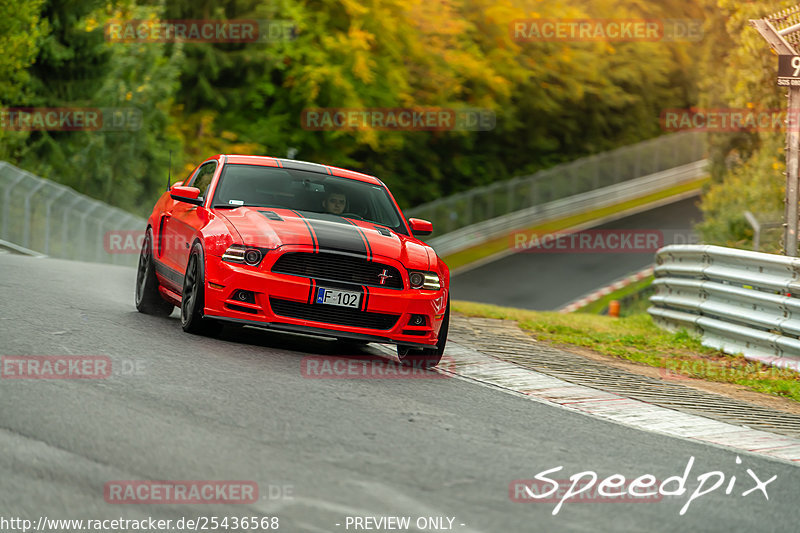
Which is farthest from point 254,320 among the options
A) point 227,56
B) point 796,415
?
point 227,56

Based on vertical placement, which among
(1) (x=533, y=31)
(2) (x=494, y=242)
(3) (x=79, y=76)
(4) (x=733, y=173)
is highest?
(1) (x=533, y=31)

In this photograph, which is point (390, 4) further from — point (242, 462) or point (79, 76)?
point (242, 462)

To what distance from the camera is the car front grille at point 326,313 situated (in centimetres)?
886

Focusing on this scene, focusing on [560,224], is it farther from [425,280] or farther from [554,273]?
[425,280]

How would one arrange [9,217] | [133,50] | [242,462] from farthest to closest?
[133,50], [9,217], [242,462]

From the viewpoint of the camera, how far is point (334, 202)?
10.3 meters

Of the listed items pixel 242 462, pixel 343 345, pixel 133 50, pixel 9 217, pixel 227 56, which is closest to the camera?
pixel 242 462

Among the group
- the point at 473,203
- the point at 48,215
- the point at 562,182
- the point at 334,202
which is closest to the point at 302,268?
the point at 334,202

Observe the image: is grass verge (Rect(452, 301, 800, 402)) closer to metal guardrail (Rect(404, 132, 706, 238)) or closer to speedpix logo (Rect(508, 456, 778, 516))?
speedpix logo (Rect(508, 456, 778, 516))

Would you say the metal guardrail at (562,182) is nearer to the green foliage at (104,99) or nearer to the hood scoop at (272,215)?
the green foliage at (104,99)

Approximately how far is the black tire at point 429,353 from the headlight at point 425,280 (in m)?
0.23

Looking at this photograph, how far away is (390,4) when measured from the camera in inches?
1731

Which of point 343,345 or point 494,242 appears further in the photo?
point 494,242

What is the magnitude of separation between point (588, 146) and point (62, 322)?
158ft
